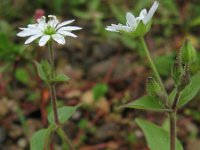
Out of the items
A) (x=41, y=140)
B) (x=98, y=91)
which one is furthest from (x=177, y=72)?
(x=98, y=91)

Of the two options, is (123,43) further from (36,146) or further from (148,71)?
(36,146)

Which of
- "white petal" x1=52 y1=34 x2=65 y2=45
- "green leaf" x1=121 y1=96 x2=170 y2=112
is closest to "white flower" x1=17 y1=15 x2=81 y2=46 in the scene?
"white petal" x1=52 y1=34 x2=65 y2=45

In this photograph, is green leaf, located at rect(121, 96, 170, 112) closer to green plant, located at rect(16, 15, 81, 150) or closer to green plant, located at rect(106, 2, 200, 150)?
green plant, located at rect(106, 2, 200, 150)

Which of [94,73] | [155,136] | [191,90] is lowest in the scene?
[155,136]

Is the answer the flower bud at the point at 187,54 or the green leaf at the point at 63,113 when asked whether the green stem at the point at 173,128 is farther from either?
the green leaf at the point at 63,113

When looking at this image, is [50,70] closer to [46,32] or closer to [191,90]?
[46,32]

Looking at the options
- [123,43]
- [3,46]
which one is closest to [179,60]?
[3,46]
